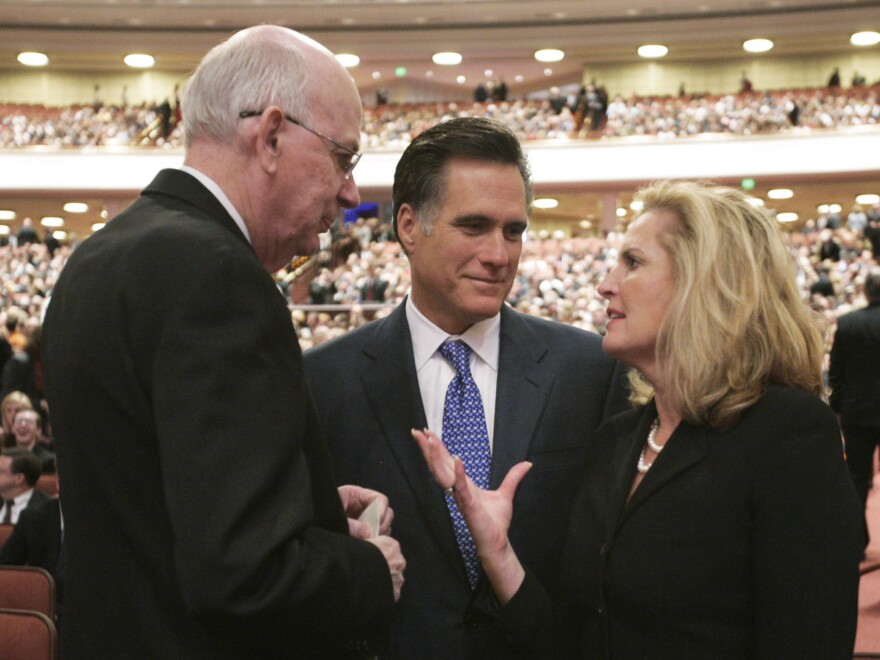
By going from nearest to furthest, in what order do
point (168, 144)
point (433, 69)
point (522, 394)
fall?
1. point (522, 394)
2. point (168, 144)
3. point (433, 69)

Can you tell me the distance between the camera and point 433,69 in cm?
2614

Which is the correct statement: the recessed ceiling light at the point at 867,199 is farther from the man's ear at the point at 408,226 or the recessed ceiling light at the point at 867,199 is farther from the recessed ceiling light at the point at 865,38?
the man's ear at the point at 408,226

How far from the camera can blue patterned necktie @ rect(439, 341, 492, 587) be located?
2.15m

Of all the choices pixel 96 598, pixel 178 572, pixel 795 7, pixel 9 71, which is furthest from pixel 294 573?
pixel 9 71

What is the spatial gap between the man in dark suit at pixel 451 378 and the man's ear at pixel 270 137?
764mm

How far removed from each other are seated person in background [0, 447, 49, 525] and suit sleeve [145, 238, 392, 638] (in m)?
4.24

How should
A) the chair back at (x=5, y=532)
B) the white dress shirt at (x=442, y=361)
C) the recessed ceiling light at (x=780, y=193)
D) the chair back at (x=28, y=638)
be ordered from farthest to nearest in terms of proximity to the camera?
the recessed ceiling light at (x=780, y=193)
the chair back at (x=5, y=532)
the chair back at (x=28, y=638)
the white dress shirt at (x=442, y=361)

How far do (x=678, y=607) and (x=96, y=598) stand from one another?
0.91m

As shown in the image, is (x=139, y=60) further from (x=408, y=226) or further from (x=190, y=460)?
(x=190, y=460)

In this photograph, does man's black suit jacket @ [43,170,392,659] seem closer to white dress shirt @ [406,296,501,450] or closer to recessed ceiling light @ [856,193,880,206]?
white dress shirt @ [406,296,501,450]

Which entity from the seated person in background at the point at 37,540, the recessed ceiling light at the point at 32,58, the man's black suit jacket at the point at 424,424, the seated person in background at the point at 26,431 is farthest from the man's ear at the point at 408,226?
the recessed ceiling light at the point at 32,58

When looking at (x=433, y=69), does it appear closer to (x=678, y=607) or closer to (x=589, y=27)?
(x=589, y=27)

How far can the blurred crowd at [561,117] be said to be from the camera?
73.0 ft

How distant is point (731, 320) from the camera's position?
1840 millimetres
